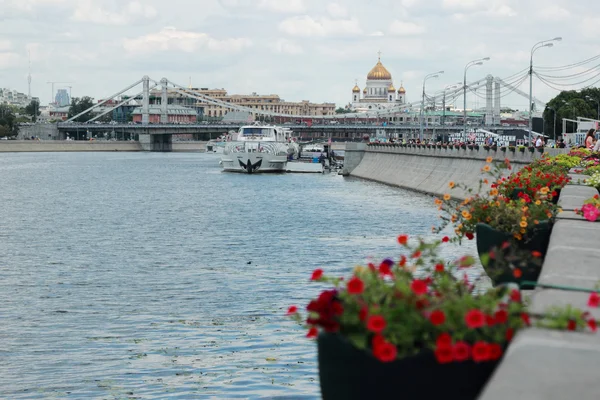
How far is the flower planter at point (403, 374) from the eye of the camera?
5.90 meters

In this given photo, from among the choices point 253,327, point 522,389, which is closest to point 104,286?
point 253,327

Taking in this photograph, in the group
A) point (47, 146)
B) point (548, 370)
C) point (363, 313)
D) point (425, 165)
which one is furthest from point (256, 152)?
point (47, 146)

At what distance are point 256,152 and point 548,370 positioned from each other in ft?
312

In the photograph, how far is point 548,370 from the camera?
16.5 feet

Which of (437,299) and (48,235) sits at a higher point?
(437,299)

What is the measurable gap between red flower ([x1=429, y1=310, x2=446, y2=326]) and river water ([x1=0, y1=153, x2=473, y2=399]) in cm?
744

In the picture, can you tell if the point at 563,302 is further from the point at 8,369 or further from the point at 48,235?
the point at 48,235

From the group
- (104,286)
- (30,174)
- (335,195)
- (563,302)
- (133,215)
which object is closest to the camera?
(563,302)

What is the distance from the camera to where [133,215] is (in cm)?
4728

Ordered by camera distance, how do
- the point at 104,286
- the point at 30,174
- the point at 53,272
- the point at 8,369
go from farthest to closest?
the point at 30,174, the point at 53,272, the point at 104,286, the point at 8,369

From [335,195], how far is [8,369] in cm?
4889

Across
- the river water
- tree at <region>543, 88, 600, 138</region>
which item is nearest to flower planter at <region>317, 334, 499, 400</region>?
the river water

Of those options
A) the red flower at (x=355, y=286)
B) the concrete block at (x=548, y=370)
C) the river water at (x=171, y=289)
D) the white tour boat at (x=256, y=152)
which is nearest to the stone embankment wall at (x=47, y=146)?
the white tour boat at (x=256, y=152)

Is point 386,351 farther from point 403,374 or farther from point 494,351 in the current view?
point 494,351
